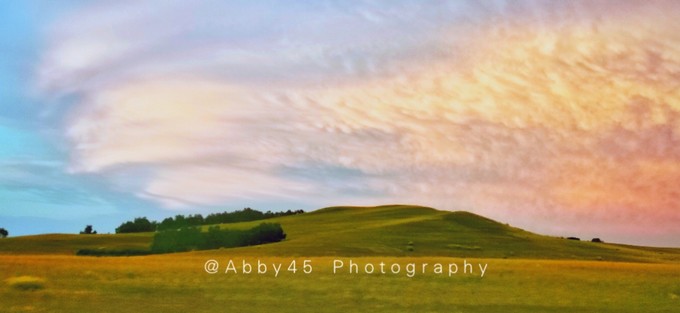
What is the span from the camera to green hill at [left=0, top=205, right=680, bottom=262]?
68250 millimetres

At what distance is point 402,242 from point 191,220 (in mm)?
56004

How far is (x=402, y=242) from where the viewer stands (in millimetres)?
76375

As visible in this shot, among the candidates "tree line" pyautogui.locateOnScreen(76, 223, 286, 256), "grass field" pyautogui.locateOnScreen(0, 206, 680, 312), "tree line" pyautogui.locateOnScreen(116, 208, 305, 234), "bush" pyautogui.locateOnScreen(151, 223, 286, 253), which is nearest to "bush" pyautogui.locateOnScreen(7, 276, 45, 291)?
"grass field" pyautogui.locateOnScreen(0, 206, 680, 312)

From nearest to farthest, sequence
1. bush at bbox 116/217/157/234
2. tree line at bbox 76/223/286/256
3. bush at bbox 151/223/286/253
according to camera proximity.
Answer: tree line at bbox 76/223/286/256 < bush at bbox 151/223/286/253 < bush at bbox 116/217/157/234

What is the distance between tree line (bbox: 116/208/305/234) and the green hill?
4.71 metres

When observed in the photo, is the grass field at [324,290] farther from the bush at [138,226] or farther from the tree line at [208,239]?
the bush at [138,226]

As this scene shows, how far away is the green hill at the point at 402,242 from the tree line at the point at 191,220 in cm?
471

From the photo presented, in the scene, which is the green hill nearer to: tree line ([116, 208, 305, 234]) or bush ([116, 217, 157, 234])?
tree line ([116, 208, 305, 234])

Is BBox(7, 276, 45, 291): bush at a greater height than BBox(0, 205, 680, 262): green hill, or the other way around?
BBox(0, 205, 680, 262): green hill

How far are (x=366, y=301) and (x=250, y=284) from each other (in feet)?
23.2

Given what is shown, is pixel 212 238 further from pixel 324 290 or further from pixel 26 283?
pixel 324 290

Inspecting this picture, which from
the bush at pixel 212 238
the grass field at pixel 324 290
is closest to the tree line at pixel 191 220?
the bush at pixel 212 238

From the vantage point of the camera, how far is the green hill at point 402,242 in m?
68.2

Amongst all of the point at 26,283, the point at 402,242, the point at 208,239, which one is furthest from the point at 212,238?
the point at 26,283
